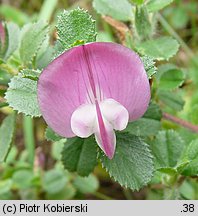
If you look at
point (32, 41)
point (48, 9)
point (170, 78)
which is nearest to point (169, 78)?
point (170, 78)

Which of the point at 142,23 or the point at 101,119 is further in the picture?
the point at 142,23

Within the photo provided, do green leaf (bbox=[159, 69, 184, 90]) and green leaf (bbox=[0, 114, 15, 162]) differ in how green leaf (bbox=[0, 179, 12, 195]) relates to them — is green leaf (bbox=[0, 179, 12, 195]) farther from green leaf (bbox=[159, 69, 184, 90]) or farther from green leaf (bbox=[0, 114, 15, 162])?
green leaf (bbox=[159, 69, 184, 90])

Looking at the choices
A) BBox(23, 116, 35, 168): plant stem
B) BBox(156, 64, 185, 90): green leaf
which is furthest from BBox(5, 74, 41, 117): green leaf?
BBox(23, 116, 35, 168): plant stem

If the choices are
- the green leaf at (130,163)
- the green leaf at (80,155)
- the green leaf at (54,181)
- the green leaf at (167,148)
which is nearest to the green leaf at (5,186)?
the green leaf at (54,181)

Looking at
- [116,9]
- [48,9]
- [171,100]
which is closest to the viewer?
[116,9]

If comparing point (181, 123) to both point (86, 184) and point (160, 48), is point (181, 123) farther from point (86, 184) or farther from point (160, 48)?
point (86, 184)

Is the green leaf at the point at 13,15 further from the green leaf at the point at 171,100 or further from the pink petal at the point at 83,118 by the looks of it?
the pink petal at the point at 83,118
